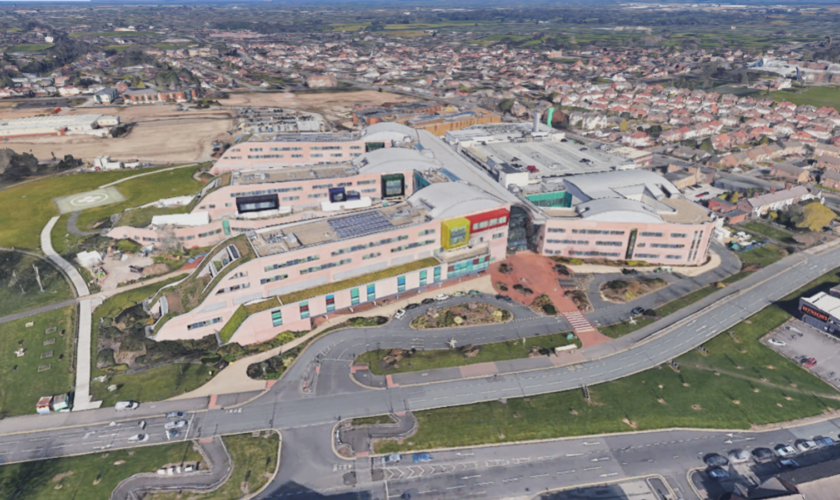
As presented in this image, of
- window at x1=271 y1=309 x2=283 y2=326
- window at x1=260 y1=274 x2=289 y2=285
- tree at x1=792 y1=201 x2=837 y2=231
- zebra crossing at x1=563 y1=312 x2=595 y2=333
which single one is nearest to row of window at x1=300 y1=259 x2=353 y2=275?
window at x1=260 y1=274 x2=289 y2=285

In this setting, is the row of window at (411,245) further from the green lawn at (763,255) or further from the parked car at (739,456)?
the green lawn at (763,255)

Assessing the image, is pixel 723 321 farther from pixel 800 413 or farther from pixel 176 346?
pixel 176 346

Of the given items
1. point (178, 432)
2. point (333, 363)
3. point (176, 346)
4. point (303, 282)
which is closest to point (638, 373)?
point (333, 363)

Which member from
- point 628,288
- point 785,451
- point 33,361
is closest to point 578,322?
point 628,288

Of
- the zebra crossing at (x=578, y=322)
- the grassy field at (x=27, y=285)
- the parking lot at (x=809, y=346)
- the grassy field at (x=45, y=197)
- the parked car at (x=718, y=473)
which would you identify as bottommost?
the parking lot at (x=809, y=346)

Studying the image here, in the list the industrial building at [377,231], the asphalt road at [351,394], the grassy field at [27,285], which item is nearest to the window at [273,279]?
the industrial building at [377,231]

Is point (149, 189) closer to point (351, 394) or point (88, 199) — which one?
point (88, 199)

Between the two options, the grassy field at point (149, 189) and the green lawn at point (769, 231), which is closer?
the green lawn at point (769, 231)
